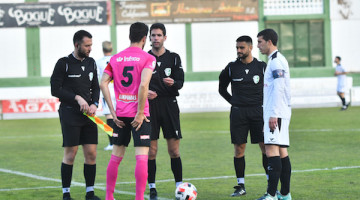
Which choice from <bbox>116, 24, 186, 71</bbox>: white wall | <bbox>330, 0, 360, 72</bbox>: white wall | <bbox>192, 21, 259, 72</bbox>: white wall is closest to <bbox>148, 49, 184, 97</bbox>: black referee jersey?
<bbox>116, 24, 186, 71</bbox>: white wall

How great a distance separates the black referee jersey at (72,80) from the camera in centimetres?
883

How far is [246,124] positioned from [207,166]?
302cm

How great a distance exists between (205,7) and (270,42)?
30.3m

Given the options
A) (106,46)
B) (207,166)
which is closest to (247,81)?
(207,166)

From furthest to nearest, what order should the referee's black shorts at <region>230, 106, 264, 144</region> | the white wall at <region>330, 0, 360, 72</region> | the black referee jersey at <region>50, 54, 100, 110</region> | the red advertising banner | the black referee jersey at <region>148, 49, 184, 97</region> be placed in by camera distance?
the white wall at <region>330, 0, 360, 72</region> < the red advertising banner < the referee's black shorts at <region>230, 106, 264, 144</region> < the black referee jersey at <region>148, 49, 184, 97</region> < the black referee jersey at <region>50, 54, 100, 110</region>

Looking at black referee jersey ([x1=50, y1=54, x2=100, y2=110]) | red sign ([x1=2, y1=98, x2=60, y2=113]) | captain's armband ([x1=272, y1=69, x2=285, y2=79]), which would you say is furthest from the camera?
red sign ([x1=2, y1=98, x2=60, y2=113])

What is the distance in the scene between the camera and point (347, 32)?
3934 centimetres

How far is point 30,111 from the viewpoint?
30703 millimetres

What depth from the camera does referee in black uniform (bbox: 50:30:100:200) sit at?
8836mm

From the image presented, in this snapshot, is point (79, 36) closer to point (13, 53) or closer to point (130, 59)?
point (130, 59)

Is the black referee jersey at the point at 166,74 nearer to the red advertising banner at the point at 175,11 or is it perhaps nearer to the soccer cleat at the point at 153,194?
the soccer cleat at the point at 153,194

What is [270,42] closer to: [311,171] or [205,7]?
[311,171]

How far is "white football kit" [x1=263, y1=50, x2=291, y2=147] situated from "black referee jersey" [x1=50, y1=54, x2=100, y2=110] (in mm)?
2403

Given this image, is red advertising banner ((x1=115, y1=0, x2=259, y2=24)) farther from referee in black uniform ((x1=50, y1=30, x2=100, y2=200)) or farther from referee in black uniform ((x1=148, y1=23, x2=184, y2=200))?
referee in black uniform ((x1=50, y1=30, x2=100, y2=200))
